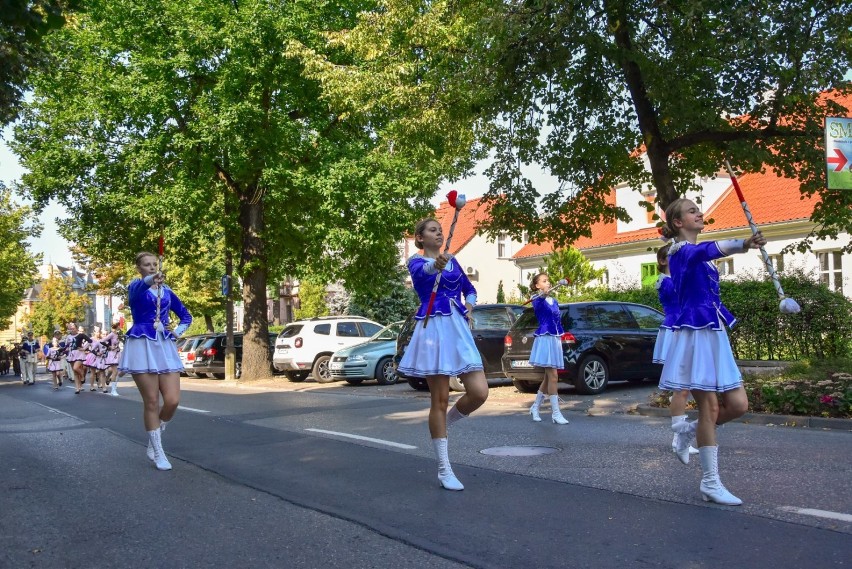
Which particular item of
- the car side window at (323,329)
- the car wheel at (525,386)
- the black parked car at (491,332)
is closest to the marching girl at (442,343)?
the car wheel at (525,386)

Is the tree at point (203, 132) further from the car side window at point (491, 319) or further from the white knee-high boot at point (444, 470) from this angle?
the white knee-high boot at point (444, 470)

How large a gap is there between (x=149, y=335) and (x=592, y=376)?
8.50 meters

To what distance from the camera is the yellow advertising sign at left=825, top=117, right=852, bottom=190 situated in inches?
417

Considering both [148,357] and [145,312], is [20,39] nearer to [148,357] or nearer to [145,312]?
[145,312]

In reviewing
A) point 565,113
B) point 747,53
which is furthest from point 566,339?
point 747,53

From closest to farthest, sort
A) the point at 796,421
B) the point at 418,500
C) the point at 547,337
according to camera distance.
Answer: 1. the point at 418,500
2. the point at 796,421
3. the point at 547,337

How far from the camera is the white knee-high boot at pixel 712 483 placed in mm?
5598

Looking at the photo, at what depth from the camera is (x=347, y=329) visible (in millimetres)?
24734

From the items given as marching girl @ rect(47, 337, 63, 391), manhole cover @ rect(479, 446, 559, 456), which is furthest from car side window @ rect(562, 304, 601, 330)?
marching girl @ rect(47, 337, 63, 391)

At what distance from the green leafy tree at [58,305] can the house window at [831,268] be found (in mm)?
63309

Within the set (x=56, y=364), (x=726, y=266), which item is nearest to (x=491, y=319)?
(x=726, y=266)

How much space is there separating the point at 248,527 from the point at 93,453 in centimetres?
450

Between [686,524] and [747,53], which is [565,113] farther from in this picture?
[686,524]

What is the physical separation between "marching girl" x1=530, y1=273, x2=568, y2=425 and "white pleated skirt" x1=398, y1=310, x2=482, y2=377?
465cm
